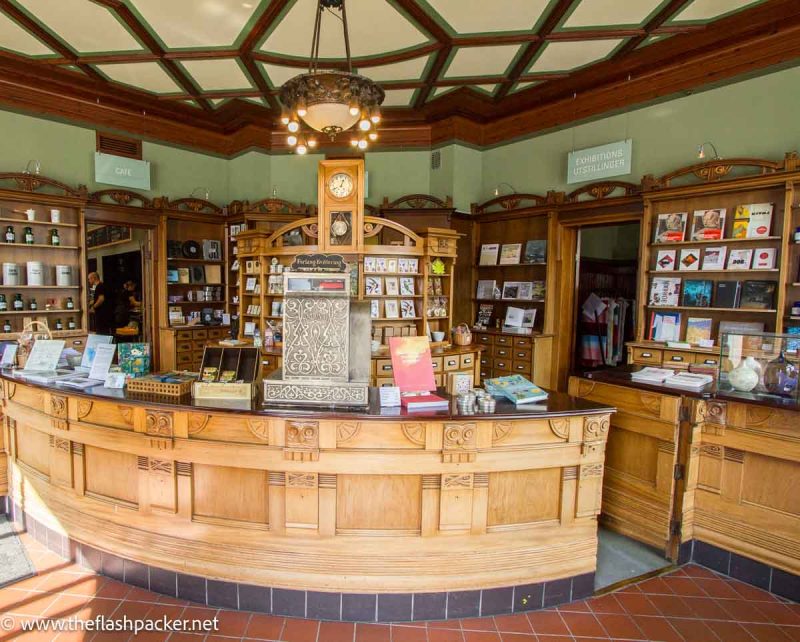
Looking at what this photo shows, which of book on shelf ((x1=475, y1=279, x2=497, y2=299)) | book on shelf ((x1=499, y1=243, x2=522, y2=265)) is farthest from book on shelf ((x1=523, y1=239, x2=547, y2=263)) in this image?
book on shelf ((x1=475, y1=279, x2=497, y2=299))

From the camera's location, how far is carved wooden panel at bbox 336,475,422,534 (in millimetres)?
2475

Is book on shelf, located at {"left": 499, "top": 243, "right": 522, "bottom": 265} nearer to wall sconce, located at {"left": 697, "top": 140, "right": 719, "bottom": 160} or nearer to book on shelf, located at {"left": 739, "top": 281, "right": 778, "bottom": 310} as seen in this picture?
wall sconce, located at {"left": 697, "top": 140, "right": 719, "bottom": 160}

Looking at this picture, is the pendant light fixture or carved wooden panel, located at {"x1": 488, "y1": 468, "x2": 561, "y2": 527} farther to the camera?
the pendant light fixture

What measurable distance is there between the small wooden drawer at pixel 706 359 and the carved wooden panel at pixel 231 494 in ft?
14.6

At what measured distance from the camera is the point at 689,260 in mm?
5156

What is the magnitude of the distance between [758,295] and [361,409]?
447cm

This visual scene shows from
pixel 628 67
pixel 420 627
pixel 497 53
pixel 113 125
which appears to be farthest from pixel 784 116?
pixel 113 125

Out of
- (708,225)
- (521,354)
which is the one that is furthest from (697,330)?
(521,354)

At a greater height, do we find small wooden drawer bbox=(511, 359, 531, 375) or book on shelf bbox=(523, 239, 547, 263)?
book on shelf bbox=(523, 239, 547, 263)

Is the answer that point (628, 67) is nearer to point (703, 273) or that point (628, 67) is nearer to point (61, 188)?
point (703, 273)

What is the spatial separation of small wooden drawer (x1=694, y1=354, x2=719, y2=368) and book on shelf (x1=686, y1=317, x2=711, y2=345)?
19 centimetres

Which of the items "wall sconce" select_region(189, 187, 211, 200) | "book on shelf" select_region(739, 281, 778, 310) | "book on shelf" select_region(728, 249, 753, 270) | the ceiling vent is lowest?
"book on shelf" select_region(739, 281, 778, 310)

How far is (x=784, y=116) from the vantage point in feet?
15.2

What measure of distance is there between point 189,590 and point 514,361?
16.8 feet
